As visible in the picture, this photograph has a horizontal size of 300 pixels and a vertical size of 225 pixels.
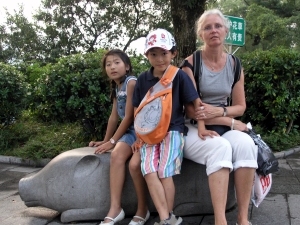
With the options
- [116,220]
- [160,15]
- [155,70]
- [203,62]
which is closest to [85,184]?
[116,220]

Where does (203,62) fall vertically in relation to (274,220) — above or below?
above

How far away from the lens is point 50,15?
20.2 m

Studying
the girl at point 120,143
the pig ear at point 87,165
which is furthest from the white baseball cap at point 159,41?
the pig ear at point 87,165

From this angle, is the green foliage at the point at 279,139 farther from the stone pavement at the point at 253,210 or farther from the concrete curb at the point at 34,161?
the stone pavement at the point at 253,210

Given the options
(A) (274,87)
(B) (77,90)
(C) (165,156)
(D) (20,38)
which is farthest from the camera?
(D) (20,38)

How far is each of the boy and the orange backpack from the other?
0.07 metres

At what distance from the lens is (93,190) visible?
3.33 m

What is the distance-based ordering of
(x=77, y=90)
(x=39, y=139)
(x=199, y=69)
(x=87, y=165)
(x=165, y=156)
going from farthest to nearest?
(x=39, y=139), (x=77, y=90), (x=87, y=165), (x=199, y=69), (x=165, y=156)

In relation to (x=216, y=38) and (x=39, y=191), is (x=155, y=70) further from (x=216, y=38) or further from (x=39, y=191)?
(x=39, y=191)

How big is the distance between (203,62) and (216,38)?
0.76 ft

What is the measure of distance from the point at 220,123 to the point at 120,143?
83cm

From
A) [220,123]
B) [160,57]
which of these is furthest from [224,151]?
[160,57]

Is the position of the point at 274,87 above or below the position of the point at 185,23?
below

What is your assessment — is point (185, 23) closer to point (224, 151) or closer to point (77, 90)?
point (77, 90)
